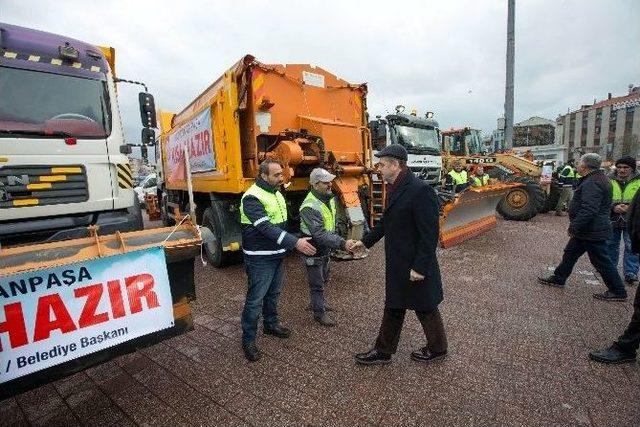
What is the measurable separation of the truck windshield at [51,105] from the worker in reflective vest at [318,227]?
2385 mm

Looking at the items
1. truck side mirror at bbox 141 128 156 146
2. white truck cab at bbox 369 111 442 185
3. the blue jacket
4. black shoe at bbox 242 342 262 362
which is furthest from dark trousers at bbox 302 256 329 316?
white truck cab at bbox 369 111 442 185

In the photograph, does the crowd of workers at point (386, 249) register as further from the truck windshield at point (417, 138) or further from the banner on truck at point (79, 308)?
the truck windshield at point (417, 138)

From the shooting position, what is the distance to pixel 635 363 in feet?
9.25

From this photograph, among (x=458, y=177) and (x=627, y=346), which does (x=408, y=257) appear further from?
(x=458, y=177)

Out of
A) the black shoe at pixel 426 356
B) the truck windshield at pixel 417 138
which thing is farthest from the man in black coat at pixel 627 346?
the truck windshield at pixel 417 138

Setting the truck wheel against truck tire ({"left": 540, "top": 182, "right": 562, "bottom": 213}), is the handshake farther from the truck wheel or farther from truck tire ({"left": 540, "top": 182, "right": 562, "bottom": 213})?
truck tire ({"left": 540, "top": 182, "right": 562, "bottom": 213})

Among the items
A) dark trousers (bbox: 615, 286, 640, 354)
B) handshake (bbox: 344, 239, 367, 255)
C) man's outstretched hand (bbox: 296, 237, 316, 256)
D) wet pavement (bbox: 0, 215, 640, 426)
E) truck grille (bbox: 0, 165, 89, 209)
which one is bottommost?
wet pavement (bbox: 0, 215, 640, 426)

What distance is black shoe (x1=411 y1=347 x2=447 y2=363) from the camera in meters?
2.85

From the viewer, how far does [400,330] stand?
2812mm

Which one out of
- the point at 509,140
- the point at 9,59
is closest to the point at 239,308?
the point at 9,59

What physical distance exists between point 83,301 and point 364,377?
6.63 feet

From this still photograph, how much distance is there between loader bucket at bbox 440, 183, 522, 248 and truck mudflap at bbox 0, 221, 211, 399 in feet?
17.3

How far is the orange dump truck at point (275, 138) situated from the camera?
4773 mm

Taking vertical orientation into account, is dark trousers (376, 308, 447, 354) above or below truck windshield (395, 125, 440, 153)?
below
